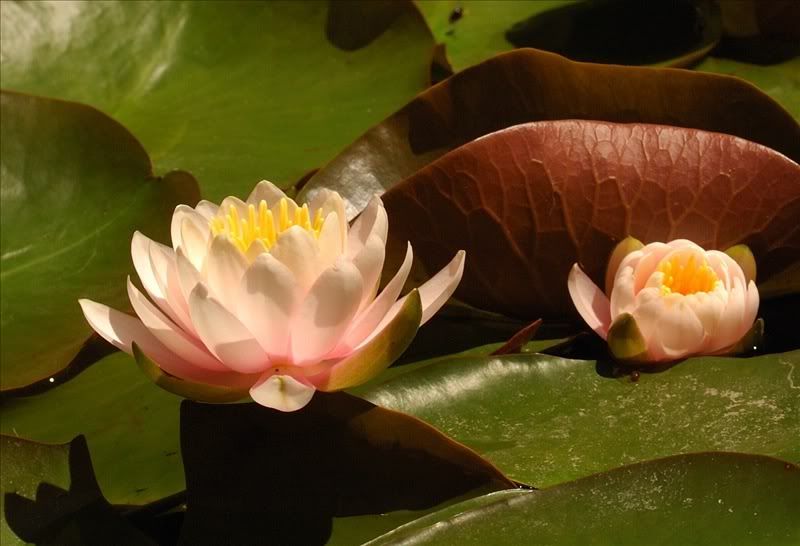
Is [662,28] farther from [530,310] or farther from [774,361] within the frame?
[774,361]

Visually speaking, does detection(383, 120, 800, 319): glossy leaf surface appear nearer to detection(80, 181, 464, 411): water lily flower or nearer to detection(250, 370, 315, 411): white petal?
detection(80, 181, 464, 411): water lily flower

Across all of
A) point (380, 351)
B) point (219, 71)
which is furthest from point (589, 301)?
point (219, 71)

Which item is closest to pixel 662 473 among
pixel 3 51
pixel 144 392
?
pixel 144 392

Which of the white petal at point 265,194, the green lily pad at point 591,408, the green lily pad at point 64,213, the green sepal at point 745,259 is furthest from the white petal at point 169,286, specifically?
the green sepal at point 745,259

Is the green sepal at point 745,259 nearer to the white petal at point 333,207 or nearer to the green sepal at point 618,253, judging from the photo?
the green sepal at point 618,253

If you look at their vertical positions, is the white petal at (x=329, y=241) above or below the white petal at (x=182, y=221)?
below

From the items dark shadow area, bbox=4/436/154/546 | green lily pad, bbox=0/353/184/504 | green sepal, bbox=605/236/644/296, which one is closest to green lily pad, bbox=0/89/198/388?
green lily pad, bbox=0/353/184/504

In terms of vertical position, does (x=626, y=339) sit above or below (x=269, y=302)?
below

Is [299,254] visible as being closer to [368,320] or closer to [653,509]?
[368,320]
